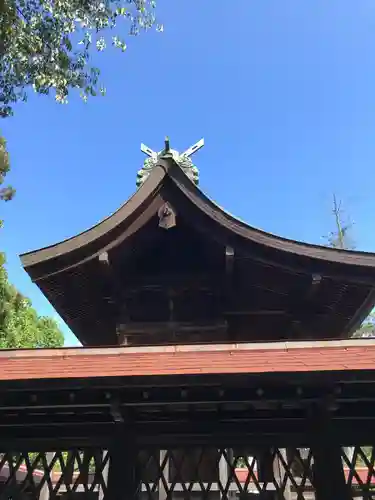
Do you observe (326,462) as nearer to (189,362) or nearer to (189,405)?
(189,405)

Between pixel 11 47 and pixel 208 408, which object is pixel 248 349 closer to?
pixel 208 408

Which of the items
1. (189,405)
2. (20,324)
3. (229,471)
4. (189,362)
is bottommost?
(229,471)

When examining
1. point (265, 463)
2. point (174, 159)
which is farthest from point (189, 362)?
point (174, 159)

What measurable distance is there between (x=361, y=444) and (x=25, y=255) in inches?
189

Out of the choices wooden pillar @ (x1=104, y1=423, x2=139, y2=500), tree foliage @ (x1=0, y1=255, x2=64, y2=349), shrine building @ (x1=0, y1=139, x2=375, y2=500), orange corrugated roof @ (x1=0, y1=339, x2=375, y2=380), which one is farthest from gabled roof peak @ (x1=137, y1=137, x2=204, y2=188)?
tree foliage @ (x1=0, y1=255, x2=64, y2=349)

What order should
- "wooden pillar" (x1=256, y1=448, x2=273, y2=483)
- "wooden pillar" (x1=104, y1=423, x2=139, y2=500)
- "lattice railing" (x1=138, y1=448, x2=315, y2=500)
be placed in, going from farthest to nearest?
"wooden pillar" (x1=256, y1=448, x2=273, y2=483) → "lattice railing" (x1=138, y1=448, x2=315, y2=500) → "wooden pillar" (x1=104, y1=423, x2=139, y2=500)

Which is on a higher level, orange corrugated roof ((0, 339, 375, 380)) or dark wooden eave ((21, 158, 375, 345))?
dark wooden eave ((21, 158, 375, 345))

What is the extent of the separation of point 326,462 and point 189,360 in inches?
73.0

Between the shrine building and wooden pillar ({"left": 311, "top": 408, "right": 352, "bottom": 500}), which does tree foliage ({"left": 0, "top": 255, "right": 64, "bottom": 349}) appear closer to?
the shrine building

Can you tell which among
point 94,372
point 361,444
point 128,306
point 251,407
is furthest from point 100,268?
point 361,444

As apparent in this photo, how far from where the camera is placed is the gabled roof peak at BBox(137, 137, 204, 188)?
663 centimetres

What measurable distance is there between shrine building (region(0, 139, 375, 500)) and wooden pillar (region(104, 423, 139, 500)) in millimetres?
13

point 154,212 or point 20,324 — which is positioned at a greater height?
point 20,324

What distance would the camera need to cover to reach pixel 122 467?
4.80 meters
